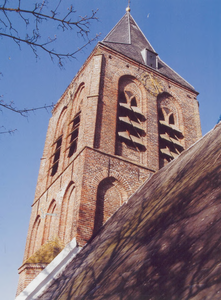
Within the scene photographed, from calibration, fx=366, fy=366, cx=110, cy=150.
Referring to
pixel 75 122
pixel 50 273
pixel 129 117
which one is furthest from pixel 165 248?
pixel 75 122

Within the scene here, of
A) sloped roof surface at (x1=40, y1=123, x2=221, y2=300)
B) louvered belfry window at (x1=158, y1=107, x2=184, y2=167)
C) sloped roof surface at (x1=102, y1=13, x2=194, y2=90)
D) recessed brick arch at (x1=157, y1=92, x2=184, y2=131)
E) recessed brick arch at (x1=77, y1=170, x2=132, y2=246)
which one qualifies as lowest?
sloped roof surface at (x1=40, y1=123, x2=221, y2=300)

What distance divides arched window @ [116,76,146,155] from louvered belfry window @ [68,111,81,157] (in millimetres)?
1570

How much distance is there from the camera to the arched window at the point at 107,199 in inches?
419

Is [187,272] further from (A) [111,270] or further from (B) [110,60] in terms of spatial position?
(B) [110,60]

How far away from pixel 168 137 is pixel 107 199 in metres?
4.25

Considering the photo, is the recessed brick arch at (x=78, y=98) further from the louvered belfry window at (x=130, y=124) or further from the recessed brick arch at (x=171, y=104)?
the recessed brick arch at (x=171, y=104)

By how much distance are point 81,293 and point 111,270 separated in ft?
2.22

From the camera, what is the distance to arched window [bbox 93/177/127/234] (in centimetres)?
1063

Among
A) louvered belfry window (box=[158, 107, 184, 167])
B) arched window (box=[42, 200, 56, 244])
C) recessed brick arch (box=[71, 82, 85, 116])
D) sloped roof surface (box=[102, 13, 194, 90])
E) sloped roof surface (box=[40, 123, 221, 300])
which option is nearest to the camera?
sloped roof surface (box=[40, 123, 221, 300])

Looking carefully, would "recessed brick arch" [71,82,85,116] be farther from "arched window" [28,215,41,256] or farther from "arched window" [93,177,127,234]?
"arched window" [28,215,41,256]

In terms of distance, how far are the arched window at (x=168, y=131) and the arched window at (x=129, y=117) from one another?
2.98 feet

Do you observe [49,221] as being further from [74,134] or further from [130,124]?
[130,124]

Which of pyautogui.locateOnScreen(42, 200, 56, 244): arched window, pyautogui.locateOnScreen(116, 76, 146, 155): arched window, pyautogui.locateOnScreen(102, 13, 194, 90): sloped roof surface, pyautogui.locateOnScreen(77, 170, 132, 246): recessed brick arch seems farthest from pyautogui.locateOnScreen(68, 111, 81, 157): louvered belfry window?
pyautogui.locateOnScreen(102, 13, 194, 90): sloped roof surface

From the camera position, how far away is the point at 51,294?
25.0 feet
